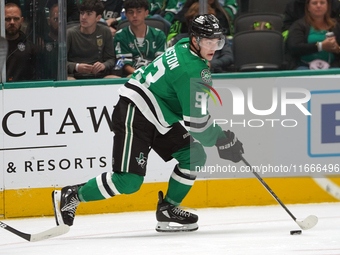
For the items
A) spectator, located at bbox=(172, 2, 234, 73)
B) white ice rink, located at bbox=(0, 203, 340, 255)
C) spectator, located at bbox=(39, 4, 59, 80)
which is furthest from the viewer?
spectator, located at bbox=(172, 2, 234, 73)

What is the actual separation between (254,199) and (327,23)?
1526 mm

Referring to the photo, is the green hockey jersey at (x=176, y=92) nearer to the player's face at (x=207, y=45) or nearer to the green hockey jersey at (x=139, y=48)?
the player's face at (x=207, y=45)

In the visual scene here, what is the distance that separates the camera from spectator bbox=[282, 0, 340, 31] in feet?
15.2

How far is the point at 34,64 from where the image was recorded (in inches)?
163

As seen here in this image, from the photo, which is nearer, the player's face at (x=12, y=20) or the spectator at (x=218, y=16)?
the player's face at (x=12, y=20)

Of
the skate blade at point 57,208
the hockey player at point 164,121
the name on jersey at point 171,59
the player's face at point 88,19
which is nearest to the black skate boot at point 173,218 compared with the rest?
the hockey player at point 164,121

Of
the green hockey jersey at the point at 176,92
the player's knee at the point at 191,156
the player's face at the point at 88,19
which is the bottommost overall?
the player's knee at the point at 191,156

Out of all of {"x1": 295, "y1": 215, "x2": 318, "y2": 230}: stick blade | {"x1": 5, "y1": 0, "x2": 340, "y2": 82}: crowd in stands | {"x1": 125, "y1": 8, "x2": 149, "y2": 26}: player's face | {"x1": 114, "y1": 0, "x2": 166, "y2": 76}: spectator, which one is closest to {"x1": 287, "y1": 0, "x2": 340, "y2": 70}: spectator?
{"x1": 5, "y1": 0, "x2": 340, "y2": 82}: crowd in stands

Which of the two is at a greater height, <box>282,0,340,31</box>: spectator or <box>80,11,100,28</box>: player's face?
<box>282,0,340,31</box>: spectator

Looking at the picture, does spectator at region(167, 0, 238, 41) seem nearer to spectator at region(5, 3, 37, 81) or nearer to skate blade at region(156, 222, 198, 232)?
spectator at region(5, 3, 37, 81)

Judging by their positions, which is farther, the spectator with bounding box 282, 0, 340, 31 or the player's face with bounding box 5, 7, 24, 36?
the spectator with bounding box 282, 0, 340, 31

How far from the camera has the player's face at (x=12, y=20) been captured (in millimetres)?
4027

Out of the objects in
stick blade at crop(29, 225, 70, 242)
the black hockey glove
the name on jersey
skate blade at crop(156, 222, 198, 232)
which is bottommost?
skate blade at crop(156, 222, 198, 232)

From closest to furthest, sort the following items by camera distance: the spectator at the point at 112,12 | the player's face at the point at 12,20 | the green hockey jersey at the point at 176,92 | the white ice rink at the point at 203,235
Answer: the white ice rink at the point at 203,235 < the green hockey jersey at the point at 176,92 < the player's face at the point at 12,20 < the spectator at the point at 112,12
